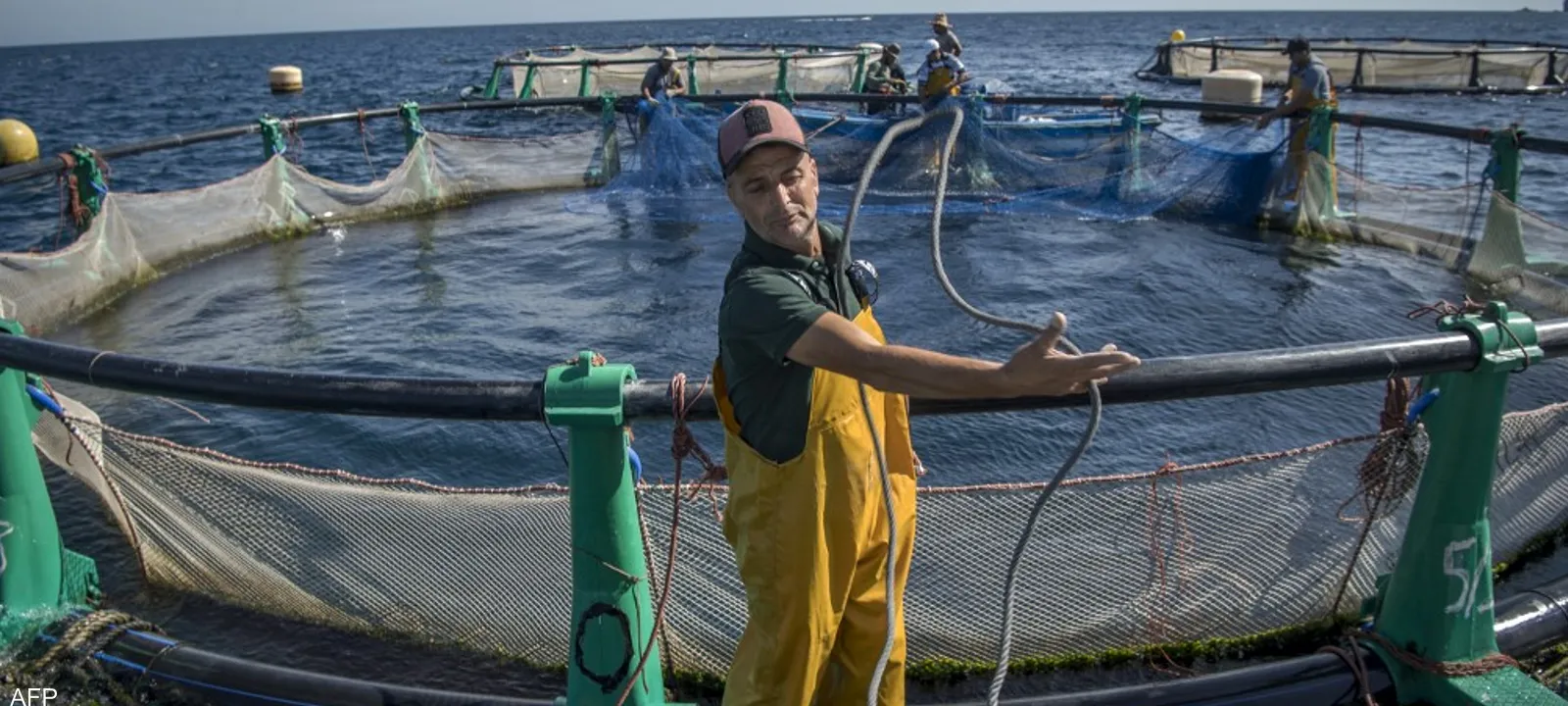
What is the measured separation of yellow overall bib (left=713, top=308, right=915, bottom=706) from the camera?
259cm

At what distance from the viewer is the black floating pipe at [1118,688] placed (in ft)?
10.9

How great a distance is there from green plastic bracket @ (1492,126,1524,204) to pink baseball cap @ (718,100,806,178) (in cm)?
1005

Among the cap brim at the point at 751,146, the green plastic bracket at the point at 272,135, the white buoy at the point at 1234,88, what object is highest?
the cap brim at the point at 751,146

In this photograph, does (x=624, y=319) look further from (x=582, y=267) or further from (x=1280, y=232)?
(x=1280, y=232)

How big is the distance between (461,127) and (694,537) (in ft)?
107

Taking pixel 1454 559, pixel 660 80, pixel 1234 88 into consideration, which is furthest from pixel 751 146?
pixel 1234 88

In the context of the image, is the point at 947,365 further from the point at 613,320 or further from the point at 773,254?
the point at 613,320

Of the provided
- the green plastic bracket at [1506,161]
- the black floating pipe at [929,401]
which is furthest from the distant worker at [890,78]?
the black floating pipe at [929,401]

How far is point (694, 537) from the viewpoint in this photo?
12.0 feet

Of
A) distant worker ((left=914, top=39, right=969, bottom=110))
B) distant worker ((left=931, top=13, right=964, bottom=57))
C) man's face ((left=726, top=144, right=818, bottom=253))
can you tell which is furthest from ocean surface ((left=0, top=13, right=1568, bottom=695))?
distant worker ((left=931, top=13, right=964, bottom=57))

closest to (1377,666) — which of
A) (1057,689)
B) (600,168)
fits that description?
(1057,689)

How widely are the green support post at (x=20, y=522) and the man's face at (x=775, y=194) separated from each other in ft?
8.55

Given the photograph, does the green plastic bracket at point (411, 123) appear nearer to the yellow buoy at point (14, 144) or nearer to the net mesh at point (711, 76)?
the yellow buoy at point (14, 144)

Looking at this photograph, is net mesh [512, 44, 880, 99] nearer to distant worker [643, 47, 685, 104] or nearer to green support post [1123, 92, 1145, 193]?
distant worker [643, 47, 685, 104]
